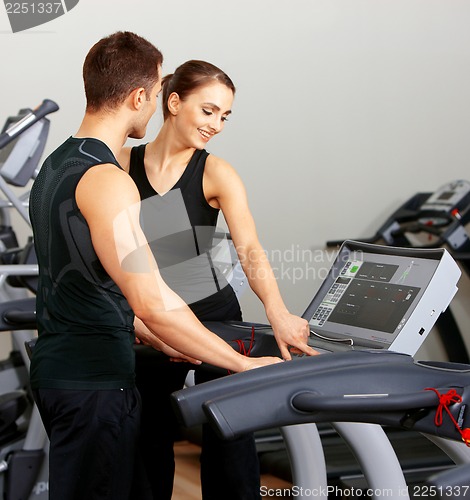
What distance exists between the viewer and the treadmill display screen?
1.79 m

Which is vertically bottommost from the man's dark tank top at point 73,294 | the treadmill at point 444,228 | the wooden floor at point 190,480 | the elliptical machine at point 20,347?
the wooden floor at point 190,480

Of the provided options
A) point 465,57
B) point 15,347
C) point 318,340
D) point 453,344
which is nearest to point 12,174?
point 15,347

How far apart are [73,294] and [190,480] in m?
2.11

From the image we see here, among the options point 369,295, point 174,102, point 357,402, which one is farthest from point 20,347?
point 357,402

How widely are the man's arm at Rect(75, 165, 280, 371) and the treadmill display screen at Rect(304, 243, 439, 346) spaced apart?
0.39 metres

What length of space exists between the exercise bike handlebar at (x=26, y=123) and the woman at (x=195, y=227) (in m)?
1.12

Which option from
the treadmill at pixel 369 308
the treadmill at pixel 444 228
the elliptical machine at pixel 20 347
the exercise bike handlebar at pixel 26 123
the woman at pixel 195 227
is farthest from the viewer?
the treadmill at pixel 444 228

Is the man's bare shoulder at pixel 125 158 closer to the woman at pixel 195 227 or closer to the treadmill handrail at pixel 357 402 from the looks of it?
the woman at pixel 195 227

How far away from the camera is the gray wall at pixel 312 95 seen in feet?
13.8

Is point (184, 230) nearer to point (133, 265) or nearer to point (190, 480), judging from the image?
point (133, 265)

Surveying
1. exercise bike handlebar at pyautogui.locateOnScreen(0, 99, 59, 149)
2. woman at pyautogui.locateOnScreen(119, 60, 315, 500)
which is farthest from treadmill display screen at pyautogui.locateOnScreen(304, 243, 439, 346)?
exercise bike handlebar at pyautogui.locateOnScreen(0, 99, 59, 149)

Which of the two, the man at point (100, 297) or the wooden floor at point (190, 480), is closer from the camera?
the man at point (100, 297)

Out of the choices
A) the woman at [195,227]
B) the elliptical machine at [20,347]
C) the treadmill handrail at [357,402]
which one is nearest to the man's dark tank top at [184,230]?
the woman at [195,227]

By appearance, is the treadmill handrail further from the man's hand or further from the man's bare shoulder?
the man's bare shoulder
